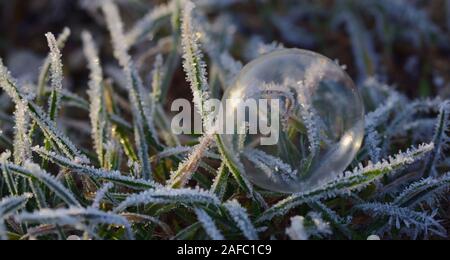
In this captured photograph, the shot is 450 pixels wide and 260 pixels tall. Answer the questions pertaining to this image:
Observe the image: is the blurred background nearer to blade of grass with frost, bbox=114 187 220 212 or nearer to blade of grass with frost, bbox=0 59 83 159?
blade of grass with frost, bbox=0 59 83 159

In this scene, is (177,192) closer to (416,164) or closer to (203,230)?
(203,230)

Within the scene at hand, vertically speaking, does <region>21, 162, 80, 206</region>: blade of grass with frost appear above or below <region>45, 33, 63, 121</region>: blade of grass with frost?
below

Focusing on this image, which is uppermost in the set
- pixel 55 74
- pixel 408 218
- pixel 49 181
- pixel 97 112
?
pixel 55 74

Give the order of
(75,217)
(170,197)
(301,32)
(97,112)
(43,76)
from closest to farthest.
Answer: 1. (75,217)
2. (170,197)
3. (97,112)
4. (43,76)
5. (301,32)

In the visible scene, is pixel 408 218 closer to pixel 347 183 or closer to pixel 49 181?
pixel 347 183

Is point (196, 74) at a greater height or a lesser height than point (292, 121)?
greater

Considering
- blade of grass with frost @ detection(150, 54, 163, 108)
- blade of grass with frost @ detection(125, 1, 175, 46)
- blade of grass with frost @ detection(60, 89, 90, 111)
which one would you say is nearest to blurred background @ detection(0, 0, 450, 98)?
blade of grass with frost @ detection(125, 1, 175, 46)

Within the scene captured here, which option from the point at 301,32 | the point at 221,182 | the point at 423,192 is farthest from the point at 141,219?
the point at 301,32

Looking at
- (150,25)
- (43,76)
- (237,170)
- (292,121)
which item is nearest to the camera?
(237,170)
